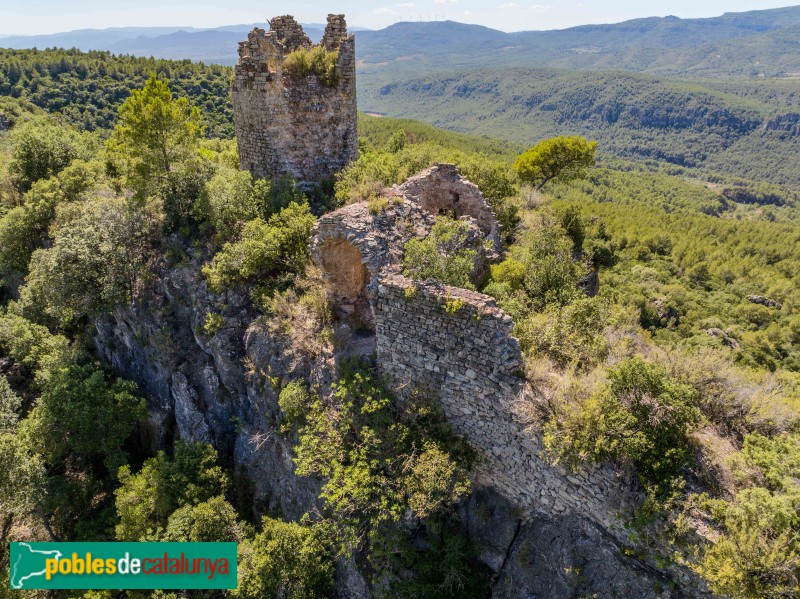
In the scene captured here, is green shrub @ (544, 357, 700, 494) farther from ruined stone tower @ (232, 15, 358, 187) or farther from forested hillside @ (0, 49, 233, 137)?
forested hillside @ (0, 49, 233, 137)

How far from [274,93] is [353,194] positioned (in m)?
5.58

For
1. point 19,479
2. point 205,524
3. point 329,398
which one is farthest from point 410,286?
point 19,479

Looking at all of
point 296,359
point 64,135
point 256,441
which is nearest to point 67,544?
point 256,441

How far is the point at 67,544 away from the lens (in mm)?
12445

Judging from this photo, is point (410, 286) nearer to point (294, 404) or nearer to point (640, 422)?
point (294, 404)

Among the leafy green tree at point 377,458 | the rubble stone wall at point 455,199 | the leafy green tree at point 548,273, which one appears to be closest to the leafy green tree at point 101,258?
the leafy green tree at point 377,458

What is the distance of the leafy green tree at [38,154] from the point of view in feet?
76.9

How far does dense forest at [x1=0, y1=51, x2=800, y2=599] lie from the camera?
7.17 metres

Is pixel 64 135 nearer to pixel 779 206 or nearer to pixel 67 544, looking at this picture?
pixel 67 544

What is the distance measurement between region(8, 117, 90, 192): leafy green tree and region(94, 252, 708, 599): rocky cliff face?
1180 centimetres

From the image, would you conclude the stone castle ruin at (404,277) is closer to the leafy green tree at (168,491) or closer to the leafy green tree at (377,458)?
the leafy green tree at (377,458)

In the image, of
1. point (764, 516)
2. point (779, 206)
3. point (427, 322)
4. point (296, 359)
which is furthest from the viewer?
point (779, 206)

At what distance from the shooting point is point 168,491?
525 inches

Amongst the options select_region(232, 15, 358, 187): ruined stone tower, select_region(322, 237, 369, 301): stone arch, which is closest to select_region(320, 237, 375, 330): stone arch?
select_region(322, 237, 369, 301): stone arch
